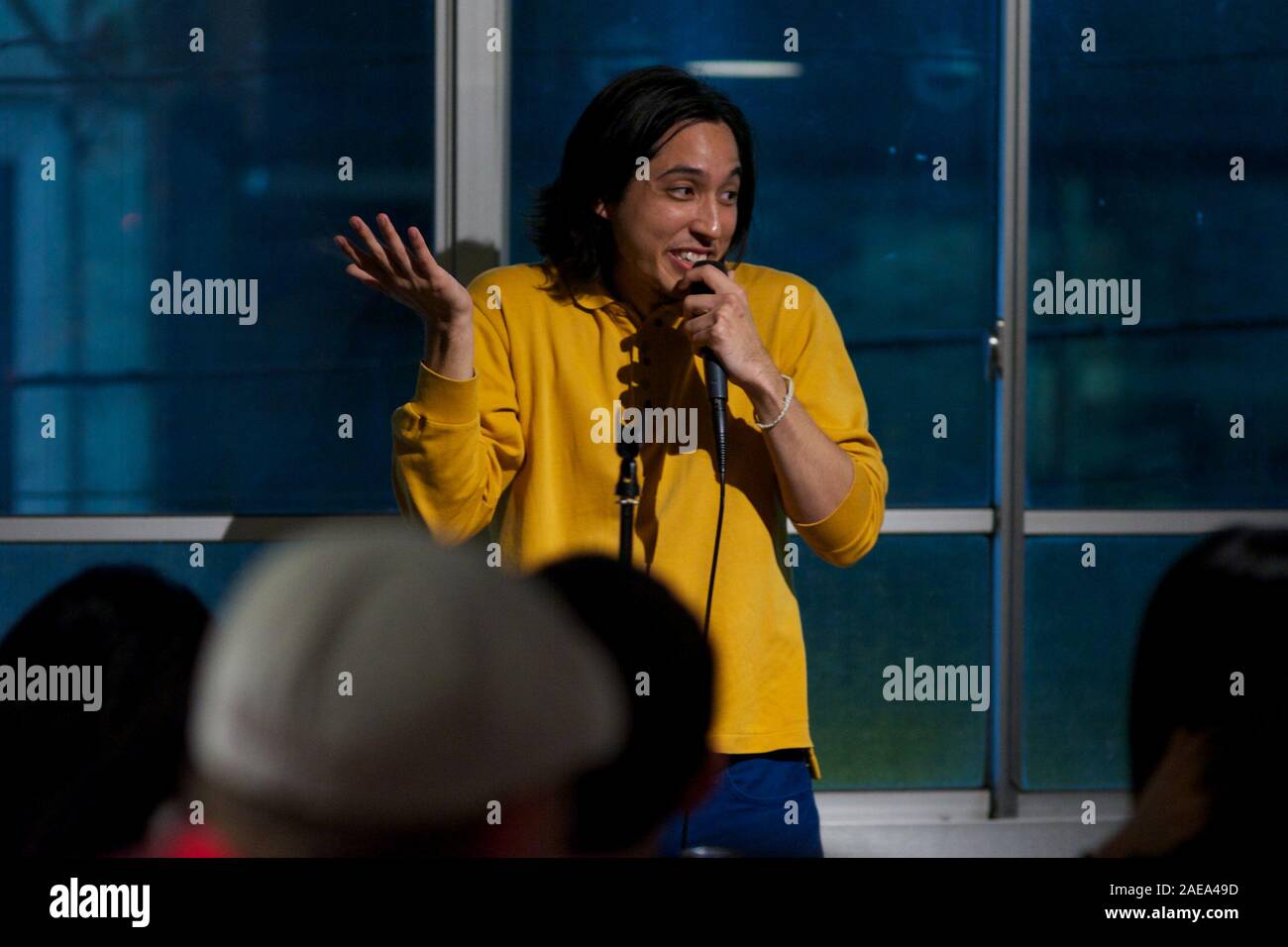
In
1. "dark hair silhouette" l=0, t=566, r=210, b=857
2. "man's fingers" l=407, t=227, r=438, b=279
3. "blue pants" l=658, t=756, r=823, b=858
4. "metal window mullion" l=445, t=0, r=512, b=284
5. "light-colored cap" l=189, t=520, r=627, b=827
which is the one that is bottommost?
"blue pants" l=658, t=756, r=823, b=858

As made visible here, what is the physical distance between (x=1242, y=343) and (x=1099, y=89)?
0.53 meters

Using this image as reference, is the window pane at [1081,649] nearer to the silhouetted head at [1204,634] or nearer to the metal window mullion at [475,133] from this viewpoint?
the metal window mullion at [475,133]

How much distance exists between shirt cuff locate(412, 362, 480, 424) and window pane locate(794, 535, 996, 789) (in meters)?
1.03

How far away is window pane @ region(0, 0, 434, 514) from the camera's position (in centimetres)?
209

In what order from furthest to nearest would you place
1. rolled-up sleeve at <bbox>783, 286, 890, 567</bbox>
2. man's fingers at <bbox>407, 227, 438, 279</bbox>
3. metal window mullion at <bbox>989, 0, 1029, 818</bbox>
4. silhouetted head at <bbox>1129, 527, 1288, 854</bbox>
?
metal window mullion at <bbox>989, 0, 1029, 818</bbox>, rolled-up sleeve at <bbox>783, 286, 890, 567</bbox>, man's fingers at <bbox>407, 227, 438, 279</bbox>, silhouetted head at <bbox>1129, 527, 1288, 854</bbox>

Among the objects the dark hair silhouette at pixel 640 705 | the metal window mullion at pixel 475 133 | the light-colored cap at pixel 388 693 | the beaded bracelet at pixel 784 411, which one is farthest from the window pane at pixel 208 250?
the light-colored cap at pixel 388 693

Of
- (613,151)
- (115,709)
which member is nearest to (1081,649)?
(613,151)

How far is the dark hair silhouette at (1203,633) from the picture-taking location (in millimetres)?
878

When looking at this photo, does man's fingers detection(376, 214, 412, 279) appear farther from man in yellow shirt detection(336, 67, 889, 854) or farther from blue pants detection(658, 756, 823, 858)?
blue pants detection(658, 756, 823, 858)

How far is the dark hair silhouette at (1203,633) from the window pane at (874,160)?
3.96 feet

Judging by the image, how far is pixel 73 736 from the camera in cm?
131

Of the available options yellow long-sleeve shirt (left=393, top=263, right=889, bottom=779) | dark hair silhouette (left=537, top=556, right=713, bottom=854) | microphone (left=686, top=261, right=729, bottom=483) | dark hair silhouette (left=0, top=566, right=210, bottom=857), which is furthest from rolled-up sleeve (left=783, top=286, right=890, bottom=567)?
dark hair silhouette (left=0, top=566, right=210, bottom=857)

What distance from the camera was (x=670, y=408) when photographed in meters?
1.39

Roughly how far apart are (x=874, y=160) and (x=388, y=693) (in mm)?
1891
